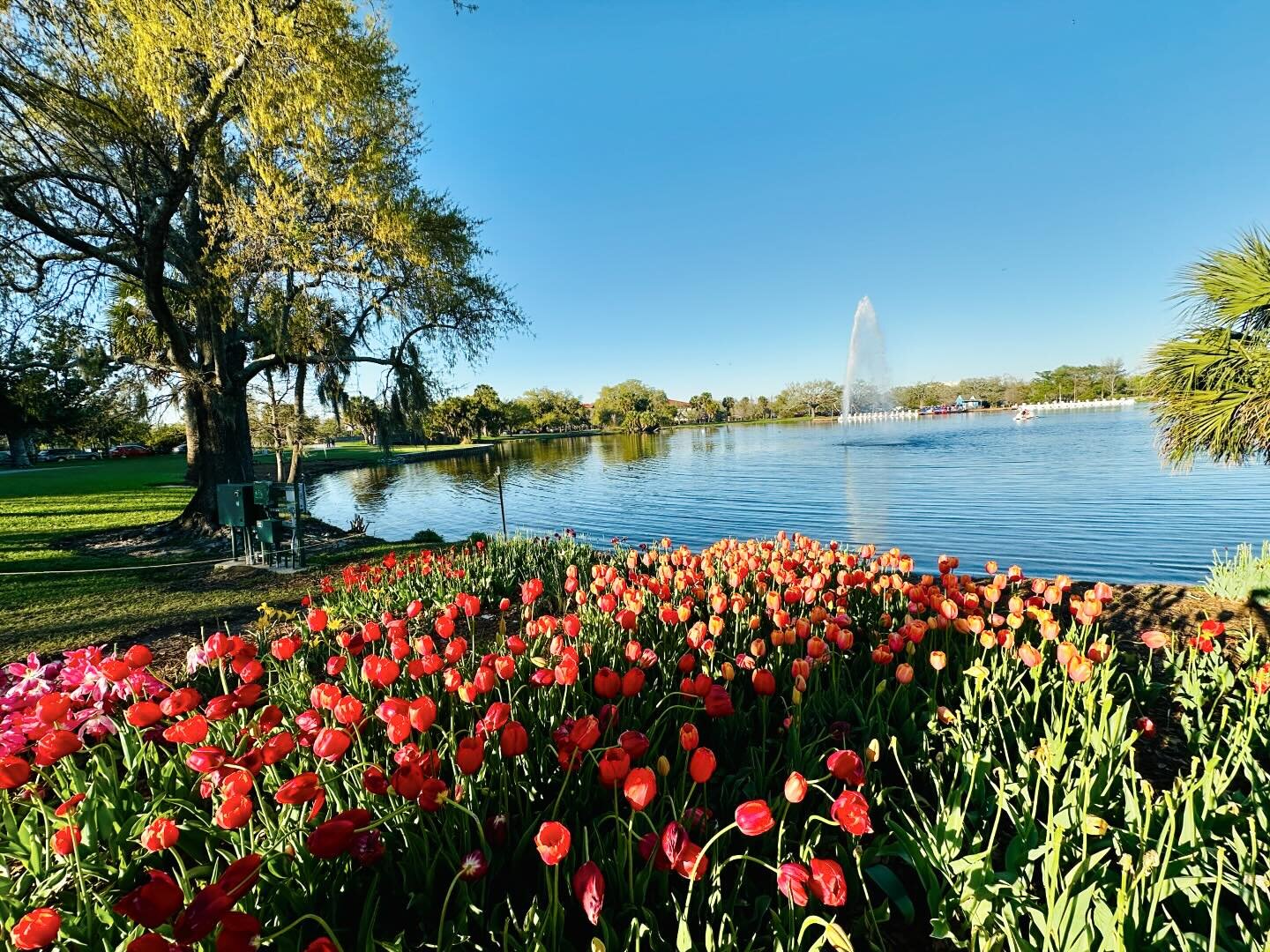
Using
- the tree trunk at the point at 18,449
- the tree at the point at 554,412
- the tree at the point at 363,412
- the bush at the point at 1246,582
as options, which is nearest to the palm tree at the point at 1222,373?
the bush at the point at 1246,582

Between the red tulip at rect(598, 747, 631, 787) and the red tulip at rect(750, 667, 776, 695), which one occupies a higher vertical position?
the red tulip at rect(598, 747, 631, 787)

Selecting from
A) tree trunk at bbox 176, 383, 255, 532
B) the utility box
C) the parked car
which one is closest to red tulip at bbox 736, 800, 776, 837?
the utility box

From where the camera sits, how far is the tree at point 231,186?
21.3 ft

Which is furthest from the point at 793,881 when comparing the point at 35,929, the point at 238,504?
the point at 238,504

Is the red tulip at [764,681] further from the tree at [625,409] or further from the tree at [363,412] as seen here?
the tree at [625,409]

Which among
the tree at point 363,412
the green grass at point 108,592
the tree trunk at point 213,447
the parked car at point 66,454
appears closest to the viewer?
the green grass at point 108,592

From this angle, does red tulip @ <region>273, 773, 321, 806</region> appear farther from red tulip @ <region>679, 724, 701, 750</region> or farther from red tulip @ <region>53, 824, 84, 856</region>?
red tulip @ <region>679, 724, 701, 750</region>

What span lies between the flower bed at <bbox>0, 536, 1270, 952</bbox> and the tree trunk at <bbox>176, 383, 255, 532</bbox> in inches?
342

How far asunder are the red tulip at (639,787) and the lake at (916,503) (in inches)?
310

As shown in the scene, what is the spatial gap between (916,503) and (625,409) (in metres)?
82.0

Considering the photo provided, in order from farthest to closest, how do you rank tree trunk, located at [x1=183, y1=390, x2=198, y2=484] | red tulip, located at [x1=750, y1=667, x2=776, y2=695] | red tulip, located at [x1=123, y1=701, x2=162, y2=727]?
tree trunk, located at [x1=183, y1=390, x2=198, y2=484] < red tulip, located at [x1=750, y1=667, x2=776, y2=695] < red tulip, located at [x1=123, y1=701, x2=162, y2=727]

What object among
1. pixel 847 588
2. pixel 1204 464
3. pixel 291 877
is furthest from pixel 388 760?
pixel 1204 464

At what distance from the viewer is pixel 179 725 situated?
146cm

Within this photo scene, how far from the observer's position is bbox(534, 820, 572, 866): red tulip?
101 centimetres
